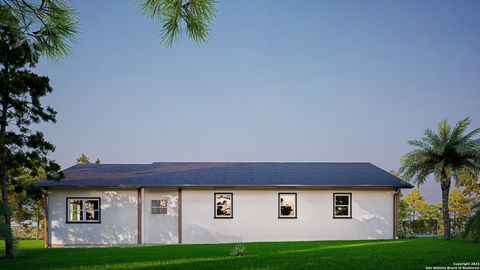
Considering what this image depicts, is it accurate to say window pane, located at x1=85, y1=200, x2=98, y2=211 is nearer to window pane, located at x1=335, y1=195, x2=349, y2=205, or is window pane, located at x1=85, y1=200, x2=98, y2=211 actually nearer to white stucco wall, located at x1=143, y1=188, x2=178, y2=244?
white stucco wall, located at x1=143, y1=188, x2=178, y2=244

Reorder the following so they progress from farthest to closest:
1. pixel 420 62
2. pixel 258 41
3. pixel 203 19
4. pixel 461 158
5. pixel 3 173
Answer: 1. pixel 420 62
2. pixel 258 41
3. pixel 461 158
4. pixel 3 173
5. pixel 203 19

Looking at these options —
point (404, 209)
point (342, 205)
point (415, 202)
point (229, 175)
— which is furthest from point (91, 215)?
point (415, 202)

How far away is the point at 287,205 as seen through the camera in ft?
69.9

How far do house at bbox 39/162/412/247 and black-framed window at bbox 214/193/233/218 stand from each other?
46 millimetres

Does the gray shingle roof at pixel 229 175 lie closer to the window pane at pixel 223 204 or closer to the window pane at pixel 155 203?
the window pane at pixel 223 204

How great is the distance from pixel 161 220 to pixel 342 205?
8.36 metres

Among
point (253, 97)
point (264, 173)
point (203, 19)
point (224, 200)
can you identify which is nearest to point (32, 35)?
point (203, 19)

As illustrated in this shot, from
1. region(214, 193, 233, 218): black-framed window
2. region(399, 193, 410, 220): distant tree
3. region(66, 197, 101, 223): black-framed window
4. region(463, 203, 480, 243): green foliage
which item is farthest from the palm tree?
region(66, 197, 101, 223): black-framed window

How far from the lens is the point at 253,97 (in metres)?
25.1

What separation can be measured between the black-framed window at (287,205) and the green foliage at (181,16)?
16775 millimetres

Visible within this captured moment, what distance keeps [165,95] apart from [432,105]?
1426 cm

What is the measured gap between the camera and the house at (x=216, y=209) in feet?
67.7

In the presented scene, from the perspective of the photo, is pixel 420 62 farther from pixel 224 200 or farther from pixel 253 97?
pixel 224 200

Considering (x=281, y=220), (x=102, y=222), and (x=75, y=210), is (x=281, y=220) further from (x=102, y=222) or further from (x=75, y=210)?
(x=75, y=210)
